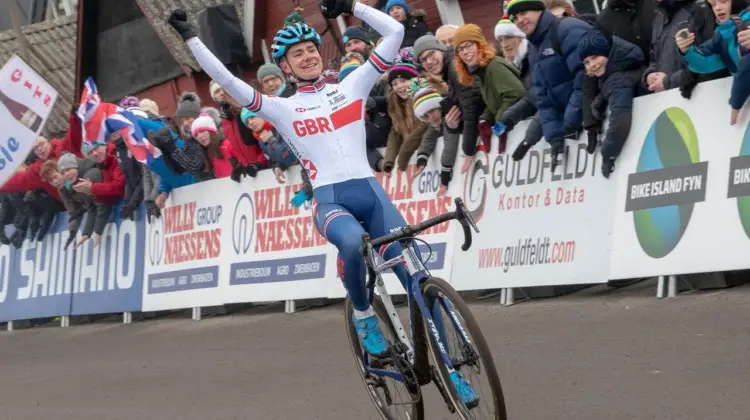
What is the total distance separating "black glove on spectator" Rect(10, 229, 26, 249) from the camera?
68.8 feet

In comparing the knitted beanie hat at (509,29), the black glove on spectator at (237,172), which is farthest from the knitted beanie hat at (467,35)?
the black glove on spectator at (237,172)

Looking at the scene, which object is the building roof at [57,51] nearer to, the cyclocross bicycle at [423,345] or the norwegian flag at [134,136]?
the norwegian flag at [134,136]

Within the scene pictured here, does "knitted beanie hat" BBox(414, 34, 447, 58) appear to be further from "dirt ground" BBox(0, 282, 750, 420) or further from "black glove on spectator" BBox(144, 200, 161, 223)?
"black glove on spectator" BBox(144, 200, 161, 223)

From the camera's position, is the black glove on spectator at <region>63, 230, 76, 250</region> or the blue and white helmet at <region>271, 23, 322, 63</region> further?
the black glove on spectator at <region>63, 230, 76, 250</region>

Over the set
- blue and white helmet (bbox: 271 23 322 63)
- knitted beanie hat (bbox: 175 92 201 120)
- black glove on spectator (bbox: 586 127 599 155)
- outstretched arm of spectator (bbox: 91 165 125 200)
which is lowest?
outstretched arm of spectator (bbox: 91 165 125 200)

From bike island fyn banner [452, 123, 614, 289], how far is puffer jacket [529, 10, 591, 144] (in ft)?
0.71

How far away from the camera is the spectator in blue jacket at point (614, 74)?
439 inches

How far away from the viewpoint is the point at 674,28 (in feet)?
35.3

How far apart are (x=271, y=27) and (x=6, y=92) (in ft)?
30.3

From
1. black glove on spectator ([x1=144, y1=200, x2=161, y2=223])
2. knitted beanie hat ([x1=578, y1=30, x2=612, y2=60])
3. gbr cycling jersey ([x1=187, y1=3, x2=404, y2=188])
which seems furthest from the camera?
black glove on spectator ([x1=144, y1=200, x2=161, y2=223])

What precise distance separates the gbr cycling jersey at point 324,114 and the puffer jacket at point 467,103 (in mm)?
4570

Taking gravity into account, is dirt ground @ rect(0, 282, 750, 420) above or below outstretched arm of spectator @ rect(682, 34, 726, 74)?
below

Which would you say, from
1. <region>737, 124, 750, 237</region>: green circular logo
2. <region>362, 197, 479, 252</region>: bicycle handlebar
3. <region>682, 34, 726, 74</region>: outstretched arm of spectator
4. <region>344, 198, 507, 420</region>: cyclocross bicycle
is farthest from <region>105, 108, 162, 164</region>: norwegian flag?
<region>362, 197, 479, 252</region>: bicycle handlebar

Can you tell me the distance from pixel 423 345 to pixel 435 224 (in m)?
0.68
